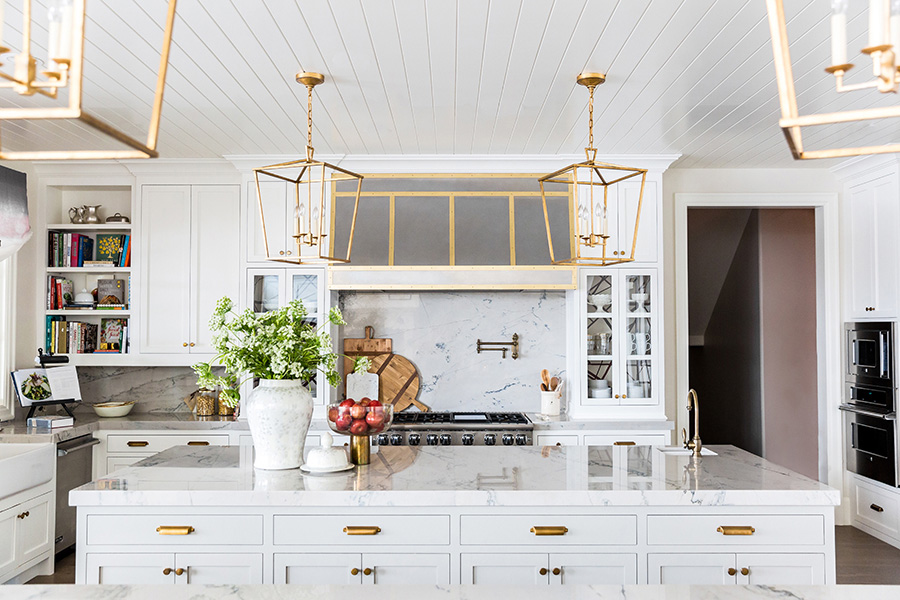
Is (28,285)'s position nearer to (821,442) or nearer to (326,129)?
(326,129)

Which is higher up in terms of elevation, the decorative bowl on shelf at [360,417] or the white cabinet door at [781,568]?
the decorative bowl on shelf at [360,417]

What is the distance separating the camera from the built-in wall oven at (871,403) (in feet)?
15.1

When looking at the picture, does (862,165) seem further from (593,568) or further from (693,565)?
(593,568)

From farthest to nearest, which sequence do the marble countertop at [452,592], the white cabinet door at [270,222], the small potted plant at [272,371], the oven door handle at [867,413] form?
the white cabinet door at [270,222] < the oven door handle at [867,413] < the small potted plant at [272,371] < the marble countertop at [452,592]

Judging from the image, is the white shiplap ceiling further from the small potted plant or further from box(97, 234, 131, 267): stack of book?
the small potted plant

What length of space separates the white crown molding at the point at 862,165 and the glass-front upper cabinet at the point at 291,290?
3.69 metres

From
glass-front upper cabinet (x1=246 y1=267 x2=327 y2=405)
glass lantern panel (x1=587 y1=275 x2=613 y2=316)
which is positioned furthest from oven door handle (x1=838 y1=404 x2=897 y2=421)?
glass-front upper cabinet (x1=246 y1=267 x2=327 y2=405)

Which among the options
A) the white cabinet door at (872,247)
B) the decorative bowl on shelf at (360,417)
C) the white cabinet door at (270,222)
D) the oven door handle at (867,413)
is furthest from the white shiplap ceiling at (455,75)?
the oven door handle at (867,413)

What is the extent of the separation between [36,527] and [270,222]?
2301 millimetres

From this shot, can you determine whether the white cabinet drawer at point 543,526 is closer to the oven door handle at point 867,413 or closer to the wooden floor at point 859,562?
the wooden floor at point 859,562

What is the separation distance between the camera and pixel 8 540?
3729 millimetres

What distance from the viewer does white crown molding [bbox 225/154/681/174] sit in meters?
4.77

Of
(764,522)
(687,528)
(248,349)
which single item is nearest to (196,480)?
(248,349)

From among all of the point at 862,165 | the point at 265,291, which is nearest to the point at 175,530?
the point at 265,291
